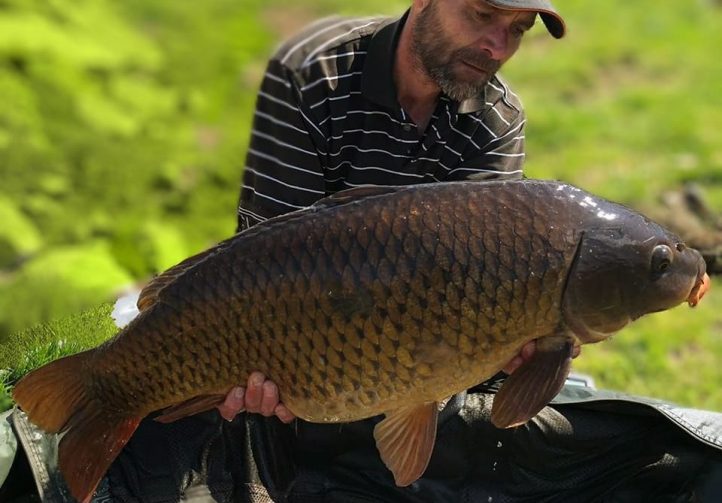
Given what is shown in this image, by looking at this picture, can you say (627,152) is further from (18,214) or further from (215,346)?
(215,346)

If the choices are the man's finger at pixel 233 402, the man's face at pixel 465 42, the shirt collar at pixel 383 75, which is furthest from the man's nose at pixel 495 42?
the man's finger at pixel 233 402

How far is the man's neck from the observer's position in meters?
→ 2.34

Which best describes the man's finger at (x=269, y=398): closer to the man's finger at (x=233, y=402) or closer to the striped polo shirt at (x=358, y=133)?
the man's finger at (x=233, y=402)

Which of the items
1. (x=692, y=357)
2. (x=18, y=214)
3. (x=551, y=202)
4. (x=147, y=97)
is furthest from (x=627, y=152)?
(x=551, y=202)

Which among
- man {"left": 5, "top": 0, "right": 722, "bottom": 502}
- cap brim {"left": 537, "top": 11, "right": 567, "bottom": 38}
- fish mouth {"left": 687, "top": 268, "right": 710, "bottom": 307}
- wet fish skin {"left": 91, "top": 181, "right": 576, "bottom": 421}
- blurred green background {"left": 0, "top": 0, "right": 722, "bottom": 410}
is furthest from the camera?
blurred green background {"left": 0, "top": 0, "right": 722, "bottom": 410}

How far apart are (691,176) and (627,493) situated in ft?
8.67

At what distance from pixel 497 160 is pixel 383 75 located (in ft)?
1.08

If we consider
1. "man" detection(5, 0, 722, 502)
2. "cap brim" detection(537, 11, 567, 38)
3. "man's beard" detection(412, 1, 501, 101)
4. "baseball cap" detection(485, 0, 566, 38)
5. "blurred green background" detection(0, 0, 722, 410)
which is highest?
"baseball cap" detection(485, 0, 566, 38)

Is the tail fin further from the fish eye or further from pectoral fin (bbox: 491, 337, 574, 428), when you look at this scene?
the fish eye

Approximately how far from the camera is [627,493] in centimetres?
223

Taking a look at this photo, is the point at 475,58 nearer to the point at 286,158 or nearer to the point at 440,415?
the point at 286,158

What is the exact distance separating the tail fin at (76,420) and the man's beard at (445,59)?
3.28 feet

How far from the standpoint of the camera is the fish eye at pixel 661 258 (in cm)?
170

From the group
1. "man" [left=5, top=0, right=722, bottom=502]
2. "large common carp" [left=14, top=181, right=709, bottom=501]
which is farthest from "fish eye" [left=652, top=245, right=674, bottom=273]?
"man" [left=5, top=0, right=722, bottom=502]
